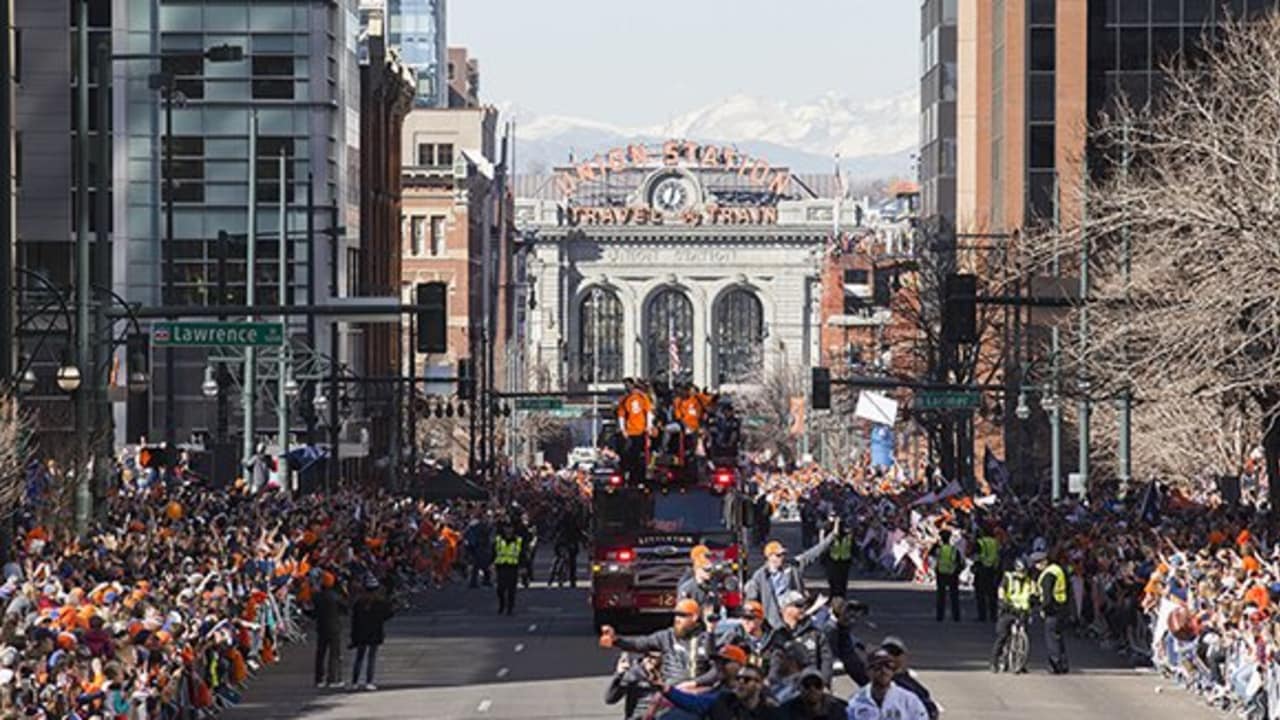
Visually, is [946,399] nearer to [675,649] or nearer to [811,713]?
[675,649]

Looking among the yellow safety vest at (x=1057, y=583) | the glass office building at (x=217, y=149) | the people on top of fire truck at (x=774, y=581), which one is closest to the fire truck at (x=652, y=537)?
the yellow safety vest at (x=1057, y=583)

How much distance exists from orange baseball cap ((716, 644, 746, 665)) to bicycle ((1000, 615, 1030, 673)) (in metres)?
16.8

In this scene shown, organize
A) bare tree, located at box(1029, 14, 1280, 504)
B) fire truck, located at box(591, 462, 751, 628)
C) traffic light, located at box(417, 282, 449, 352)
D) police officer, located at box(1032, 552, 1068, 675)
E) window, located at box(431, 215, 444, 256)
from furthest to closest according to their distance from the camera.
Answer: window, located at box(431, 215, 444, 256)
traffic light, located at box(417, 282, 449, 352)
fire truck, located at box(591, 462, 751, 628)
bare tree, located at box(1029, 14, 1280, 504)
police officer, located at box(1032, 552, 1068, 675)

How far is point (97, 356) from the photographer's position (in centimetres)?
4312

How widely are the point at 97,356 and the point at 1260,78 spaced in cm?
1614

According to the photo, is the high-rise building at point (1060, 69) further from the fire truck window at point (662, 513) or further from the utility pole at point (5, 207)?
the utility pole at point (5, 207)

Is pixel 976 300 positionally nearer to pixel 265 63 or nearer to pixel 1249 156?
pixel 1249 156

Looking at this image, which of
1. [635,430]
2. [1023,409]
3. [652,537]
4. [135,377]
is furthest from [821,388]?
[652,537]

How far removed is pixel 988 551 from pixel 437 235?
114 m

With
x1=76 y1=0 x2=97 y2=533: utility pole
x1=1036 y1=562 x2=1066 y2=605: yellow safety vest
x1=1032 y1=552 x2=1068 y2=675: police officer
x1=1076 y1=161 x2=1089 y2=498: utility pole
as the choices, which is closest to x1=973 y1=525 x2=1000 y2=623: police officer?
x1=1076 y1=161 x2=1089 y2=498: utility pole

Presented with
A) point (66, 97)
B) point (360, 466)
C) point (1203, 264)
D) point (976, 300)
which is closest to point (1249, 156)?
point (1203, 264)

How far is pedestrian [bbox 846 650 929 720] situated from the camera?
20.5 m

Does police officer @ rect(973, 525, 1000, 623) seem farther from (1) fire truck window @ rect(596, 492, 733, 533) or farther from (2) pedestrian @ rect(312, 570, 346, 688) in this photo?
(2) pedestrian @ rect(312, 570, 346, 688)

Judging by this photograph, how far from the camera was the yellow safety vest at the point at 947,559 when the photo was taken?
159 ft
